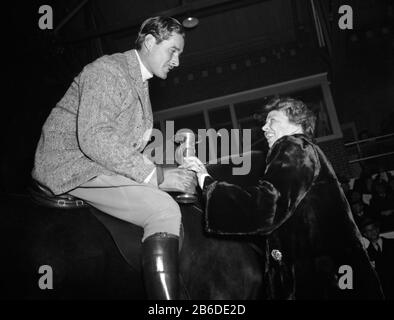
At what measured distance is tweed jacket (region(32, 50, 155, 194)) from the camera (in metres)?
1.59


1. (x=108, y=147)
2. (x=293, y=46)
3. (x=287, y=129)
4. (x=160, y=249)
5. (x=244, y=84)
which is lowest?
(x=160, y=249)

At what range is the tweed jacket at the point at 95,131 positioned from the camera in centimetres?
159

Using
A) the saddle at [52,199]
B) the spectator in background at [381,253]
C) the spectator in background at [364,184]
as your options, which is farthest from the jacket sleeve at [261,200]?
the spectator in background at [364,184]

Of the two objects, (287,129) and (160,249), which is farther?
(287,129)

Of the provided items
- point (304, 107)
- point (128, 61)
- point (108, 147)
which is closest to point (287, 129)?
point (304, 107)

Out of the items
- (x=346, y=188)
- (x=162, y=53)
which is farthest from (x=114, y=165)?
(x=346, y=188)

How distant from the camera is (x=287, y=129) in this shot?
2377 mm

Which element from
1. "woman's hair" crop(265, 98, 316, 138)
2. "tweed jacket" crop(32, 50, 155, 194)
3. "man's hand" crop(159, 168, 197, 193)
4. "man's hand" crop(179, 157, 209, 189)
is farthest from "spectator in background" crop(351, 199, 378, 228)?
"tweed jacket" crop(32, 50, 155, 194)

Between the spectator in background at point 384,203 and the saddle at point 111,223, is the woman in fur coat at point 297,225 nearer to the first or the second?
the saddle at point 111,223

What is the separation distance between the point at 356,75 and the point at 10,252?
1544 cm

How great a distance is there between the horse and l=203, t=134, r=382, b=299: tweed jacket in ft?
0.68
